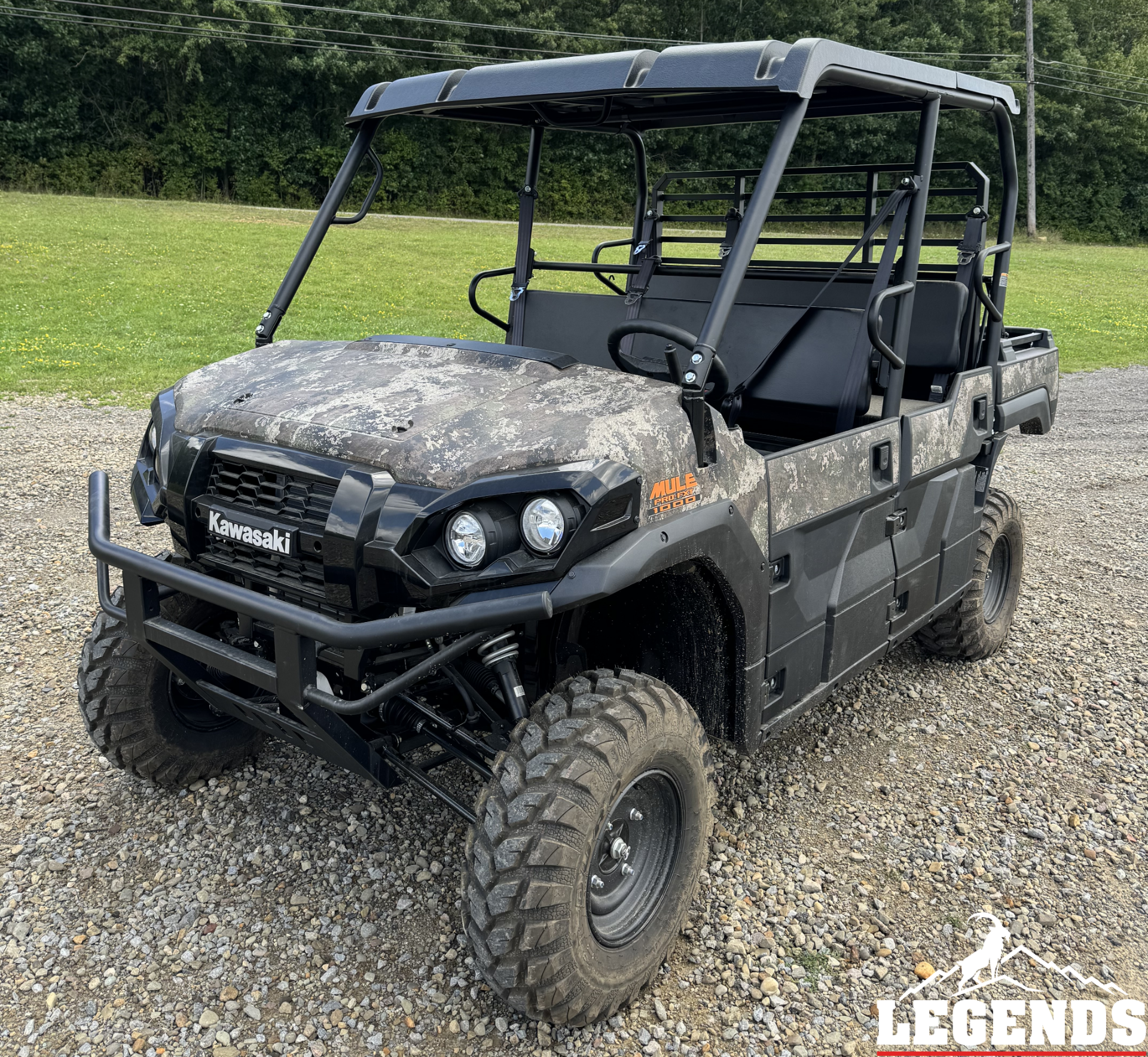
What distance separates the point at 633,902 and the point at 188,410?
1751 mm

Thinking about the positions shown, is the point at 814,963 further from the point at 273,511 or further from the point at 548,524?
the point at 273,511

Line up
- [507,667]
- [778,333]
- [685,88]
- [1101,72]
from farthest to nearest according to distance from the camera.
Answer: [1101,72] → [778,333] → [685,88] → [507,667]

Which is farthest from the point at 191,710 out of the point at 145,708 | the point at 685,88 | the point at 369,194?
the point at 685,88

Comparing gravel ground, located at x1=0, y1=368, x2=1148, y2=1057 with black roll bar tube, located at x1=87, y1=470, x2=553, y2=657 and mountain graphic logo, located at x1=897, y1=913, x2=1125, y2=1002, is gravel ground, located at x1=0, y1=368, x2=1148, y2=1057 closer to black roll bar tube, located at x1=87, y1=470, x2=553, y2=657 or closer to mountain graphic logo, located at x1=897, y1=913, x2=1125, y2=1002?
mountain graphic logo, located at x1=897, y1=913, x2=1125, y2=1002

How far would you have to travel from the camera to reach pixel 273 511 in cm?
243

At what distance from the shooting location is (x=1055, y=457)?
29.0ft

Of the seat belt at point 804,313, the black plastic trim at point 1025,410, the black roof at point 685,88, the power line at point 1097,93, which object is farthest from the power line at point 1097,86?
the seat belt at point 804,313

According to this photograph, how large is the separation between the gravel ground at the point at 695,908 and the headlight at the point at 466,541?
3.81 feet

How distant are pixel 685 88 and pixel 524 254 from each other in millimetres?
1757

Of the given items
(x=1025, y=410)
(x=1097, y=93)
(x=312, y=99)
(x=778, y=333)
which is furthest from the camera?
(x=1097, y=93)

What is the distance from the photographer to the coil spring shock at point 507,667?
2.36 meters

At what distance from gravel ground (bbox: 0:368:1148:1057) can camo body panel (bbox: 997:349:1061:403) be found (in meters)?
1.25

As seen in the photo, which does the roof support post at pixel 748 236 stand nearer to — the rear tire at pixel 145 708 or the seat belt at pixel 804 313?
the seat belt at pixel 804 313

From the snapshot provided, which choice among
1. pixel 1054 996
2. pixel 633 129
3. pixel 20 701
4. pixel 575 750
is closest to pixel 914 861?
pixel 1054 996
